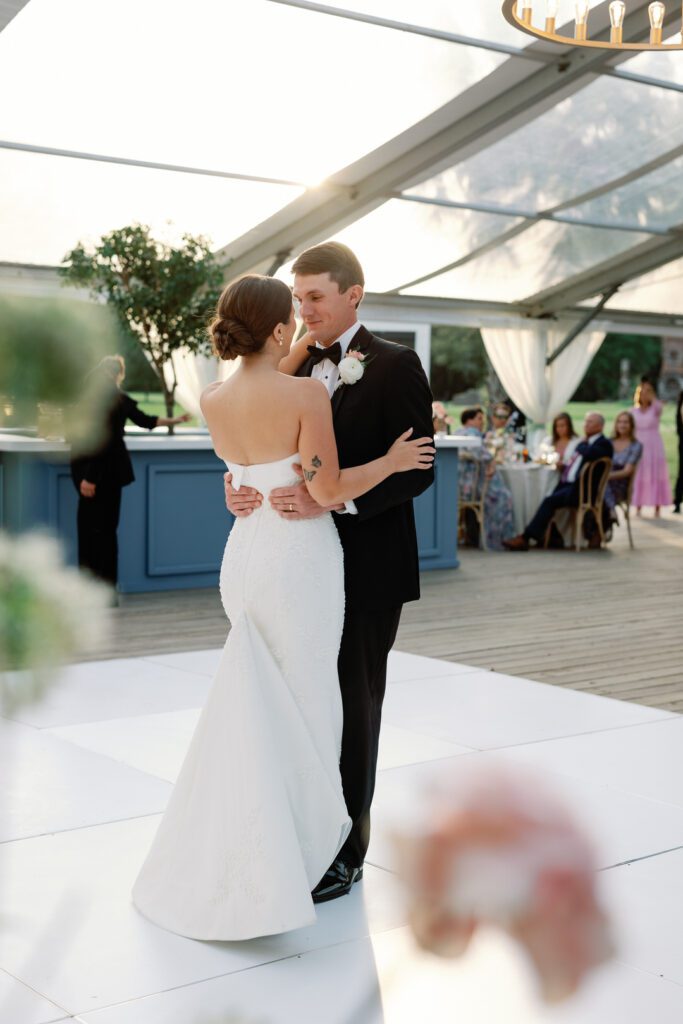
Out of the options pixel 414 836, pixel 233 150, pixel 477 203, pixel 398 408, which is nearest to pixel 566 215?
pixel 477 203

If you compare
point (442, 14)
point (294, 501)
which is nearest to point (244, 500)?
point (294, 501)

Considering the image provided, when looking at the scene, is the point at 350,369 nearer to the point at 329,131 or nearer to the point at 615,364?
the point at 329,131

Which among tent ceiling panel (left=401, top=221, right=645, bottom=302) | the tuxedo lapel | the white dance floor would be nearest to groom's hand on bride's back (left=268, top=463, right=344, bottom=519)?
the tuxedo lapel

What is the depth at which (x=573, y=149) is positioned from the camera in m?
11.1

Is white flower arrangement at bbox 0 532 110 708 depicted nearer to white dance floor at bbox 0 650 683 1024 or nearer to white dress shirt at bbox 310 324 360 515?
white dance floor at bbox 0 650 683 1024

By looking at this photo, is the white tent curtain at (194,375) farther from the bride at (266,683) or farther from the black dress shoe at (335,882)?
the bride at (266,683)

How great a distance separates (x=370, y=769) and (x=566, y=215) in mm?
10496

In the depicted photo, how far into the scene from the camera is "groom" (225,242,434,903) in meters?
2.70

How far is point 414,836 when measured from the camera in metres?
0.49

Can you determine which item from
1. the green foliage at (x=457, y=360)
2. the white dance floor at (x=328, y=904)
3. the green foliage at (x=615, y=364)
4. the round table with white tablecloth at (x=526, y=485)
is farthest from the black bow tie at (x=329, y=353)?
the green foliage at (x=615, y=364)

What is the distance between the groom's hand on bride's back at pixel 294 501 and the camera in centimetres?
261

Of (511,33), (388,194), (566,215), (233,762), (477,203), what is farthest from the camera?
(566,215)

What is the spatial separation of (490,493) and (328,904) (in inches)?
333

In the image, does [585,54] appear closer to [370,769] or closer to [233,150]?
[233,150]
